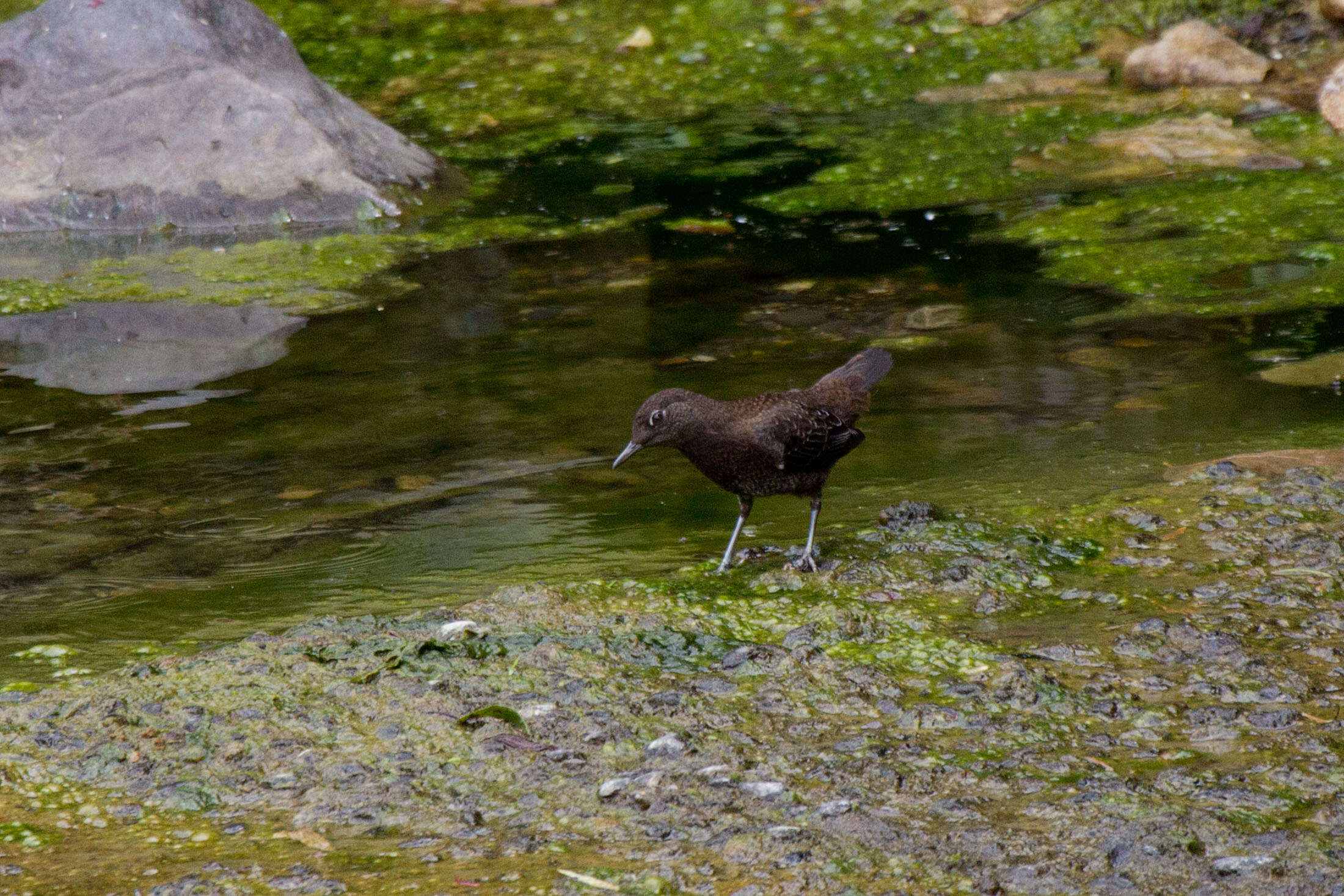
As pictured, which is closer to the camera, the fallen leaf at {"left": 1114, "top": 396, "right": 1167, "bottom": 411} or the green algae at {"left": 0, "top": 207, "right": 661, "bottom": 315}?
the fallen leaf at {"left": 1114, "top": 396, "right": 1167, "bottom": 411}

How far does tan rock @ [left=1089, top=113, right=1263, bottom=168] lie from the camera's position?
30.5ft

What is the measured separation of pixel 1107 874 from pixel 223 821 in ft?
5.99

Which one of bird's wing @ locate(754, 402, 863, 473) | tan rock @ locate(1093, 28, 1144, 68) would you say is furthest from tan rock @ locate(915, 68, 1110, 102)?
bird's wing @ locate(754, 402, 863, 473)

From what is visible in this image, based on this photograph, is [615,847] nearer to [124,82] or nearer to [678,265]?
[678,265]

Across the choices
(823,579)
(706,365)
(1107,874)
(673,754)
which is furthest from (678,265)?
(1107,874)

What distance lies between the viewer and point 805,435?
443 cm

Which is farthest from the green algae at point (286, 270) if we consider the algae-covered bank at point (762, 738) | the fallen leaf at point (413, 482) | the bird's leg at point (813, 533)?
the algae-covered bank at point (762, 738)

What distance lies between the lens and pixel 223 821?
2.98 metres

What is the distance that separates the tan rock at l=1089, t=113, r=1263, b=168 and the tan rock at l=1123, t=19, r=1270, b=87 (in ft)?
2.98

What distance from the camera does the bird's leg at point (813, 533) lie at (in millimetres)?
4340

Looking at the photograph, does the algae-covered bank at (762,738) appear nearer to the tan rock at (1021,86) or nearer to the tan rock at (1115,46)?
the tan rock at (1021,86)

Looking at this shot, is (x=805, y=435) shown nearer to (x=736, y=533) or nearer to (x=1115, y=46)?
(x=736, y=533)

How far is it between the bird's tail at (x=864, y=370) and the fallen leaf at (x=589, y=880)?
8.55 feet

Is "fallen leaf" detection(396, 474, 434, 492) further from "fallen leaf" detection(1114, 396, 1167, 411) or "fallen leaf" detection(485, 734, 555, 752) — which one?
"fallen leaf" detection(1114, 396, 1167, 411)
